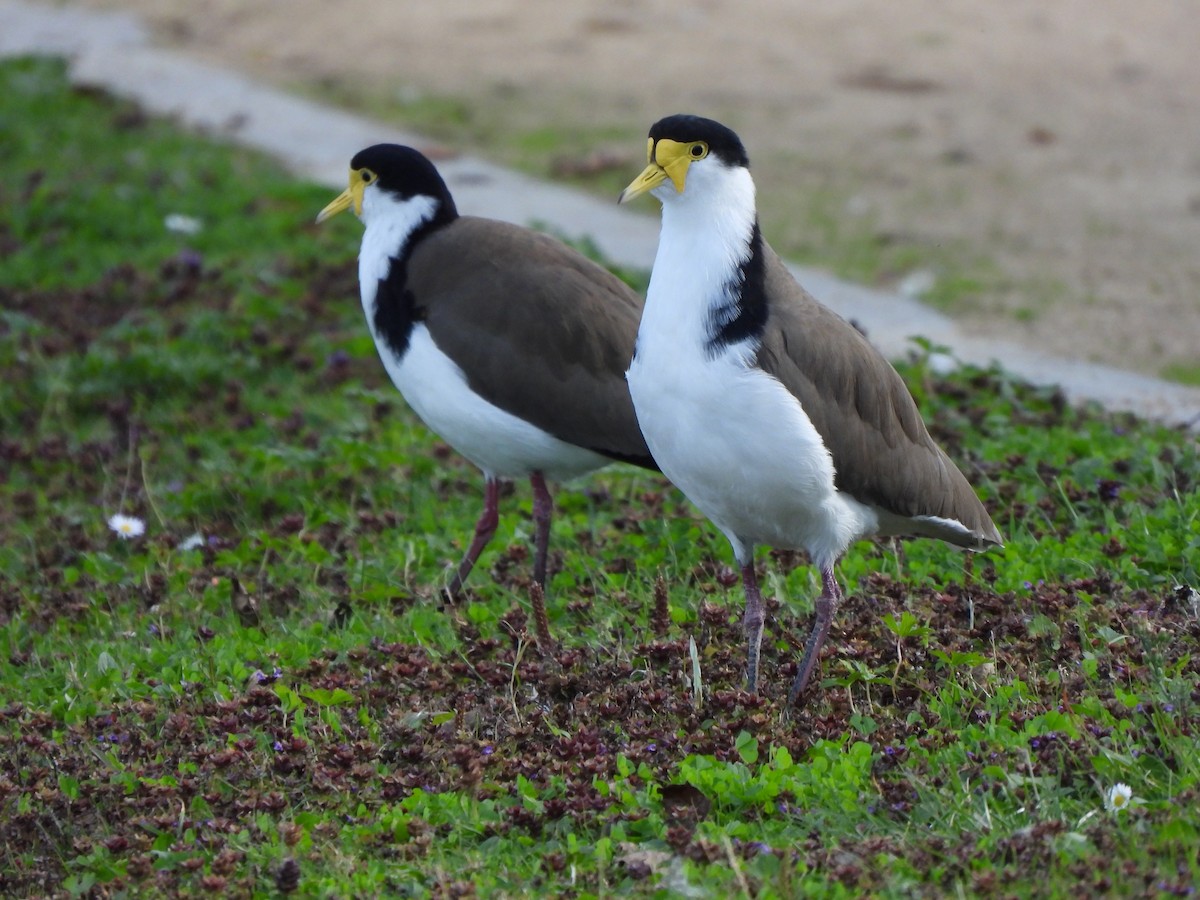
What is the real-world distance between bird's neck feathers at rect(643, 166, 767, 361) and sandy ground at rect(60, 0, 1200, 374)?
3646mm

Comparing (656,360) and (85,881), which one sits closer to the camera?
(85,881)

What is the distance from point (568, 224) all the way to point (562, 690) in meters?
5.12

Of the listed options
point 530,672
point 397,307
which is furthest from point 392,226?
point 530,672

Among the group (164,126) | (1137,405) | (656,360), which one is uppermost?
(656,360)

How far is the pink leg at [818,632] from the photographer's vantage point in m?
4.36

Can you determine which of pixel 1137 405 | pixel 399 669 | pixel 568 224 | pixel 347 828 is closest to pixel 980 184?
pixel 568 224

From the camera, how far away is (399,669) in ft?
14.7

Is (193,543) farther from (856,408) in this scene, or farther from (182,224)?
(182,224)

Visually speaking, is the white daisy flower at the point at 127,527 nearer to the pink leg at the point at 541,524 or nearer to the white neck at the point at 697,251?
the pink leg at the point at 541,524

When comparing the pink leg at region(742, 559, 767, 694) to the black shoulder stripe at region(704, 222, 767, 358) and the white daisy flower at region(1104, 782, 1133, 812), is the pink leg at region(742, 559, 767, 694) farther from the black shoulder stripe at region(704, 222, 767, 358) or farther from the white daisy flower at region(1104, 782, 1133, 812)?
the white daisy flower at region(1104, 782, 1133, 812)

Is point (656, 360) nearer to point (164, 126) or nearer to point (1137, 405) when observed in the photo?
point (1137, 405)

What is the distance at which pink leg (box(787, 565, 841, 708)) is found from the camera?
436 centimetres

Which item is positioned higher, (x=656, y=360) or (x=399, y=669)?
(x=656, y=360)

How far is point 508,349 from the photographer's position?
5.33m
